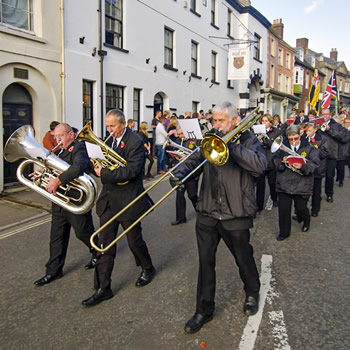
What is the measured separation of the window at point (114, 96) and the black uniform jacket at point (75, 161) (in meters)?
9.30

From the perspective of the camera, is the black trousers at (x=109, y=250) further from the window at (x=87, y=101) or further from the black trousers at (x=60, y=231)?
the window at (x=87, y=101)

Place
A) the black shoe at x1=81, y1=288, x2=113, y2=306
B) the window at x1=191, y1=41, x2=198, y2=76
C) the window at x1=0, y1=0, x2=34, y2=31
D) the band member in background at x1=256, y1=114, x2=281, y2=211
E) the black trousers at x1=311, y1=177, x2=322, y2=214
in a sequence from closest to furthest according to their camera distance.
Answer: the black shoe at x1=81, y1=288, x2=113, y2=306 < the black trousers at x1=311, y1=177, x2=322, y2=214 < the band member in background at x1=256, y1=114, x2=281, y2=211 < the window at x1=0, y1=0, x2=34, y2=31 < the window at x1=191, y1=41, x2=198, y2=76

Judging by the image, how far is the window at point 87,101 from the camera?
39.8 feet

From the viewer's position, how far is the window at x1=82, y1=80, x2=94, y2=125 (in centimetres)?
1214

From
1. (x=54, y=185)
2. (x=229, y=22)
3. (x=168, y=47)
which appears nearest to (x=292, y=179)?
(x=54, y=185)

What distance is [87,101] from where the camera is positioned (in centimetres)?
1227

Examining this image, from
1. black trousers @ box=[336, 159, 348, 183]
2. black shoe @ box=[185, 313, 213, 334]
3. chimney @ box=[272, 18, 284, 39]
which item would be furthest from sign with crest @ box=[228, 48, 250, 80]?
black shoe @ box=[185, 313, 213, 334]

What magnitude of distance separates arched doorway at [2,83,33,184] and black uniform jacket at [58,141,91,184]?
234 inches

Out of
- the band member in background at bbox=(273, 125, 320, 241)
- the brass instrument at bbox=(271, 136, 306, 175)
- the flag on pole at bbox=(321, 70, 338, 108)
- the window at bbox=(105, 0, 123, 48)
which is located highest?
the window at bbox=(105, 0, 123, 48)

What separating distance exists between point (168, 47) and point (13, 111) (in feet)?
31.8

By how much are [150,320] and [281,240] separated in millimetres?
3058

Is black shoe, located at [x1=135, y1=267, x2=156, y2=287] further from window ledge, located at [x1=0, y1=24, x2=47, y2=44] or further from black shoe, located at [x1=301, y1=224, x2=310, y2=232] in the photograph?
window ledge, located at [x1=0, y1=24, x2=47, y2=44]

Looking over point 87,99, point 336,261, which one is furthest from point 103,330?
point 87,99

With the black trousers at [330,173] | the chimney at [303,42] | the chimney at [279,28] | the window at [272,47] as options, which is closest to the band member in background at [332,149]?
the black trousers at [330,173]
